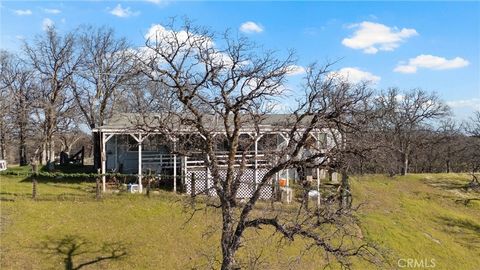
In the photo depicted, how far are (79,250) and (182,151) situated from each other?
5184mm

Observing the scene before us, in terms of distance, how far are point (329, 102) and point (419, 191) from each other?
75.5ft

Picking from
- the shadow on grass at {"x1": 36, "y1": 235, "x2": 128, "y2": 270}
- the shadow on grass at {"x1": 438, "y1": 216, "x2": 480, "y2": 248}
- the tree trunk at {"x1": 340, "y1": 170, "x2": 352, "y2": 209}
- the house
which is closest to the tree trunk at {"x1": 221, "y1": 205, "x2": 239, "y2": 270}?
the house

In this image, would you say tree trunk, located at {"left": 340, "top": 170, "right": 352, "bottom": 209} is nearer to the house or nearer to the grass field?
the grass field

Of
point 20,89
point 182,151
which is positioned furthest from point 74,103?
point 182,151

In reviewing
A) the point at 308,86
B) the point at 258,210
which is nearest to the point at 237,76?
the point at 308,86

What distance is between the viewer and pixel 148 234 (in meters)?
14.4

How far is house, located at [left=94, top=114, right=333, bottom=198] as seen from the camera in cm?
1064

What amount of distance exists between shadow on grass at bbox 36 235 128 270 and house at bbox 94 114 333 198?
10.9 ft

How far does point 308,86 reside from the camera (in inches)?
383

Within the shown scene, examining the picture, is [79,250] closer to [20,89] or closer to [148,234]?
[148,234]

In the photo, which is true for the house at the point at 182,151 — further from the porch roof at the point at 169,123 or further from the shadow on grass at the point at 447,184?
the shadow on grass at the point at 447,184

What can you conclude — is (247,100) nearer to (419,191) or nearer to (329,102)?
(329,102)

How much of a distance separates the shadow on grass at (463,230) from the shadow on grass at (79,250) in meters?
15.7

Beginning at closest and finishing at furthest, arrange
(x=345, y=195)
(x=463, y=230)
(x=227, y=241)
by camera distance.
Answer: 1. (x=227, y=241)
2. (x=345, y=195)
3. (x=463, y=230)
